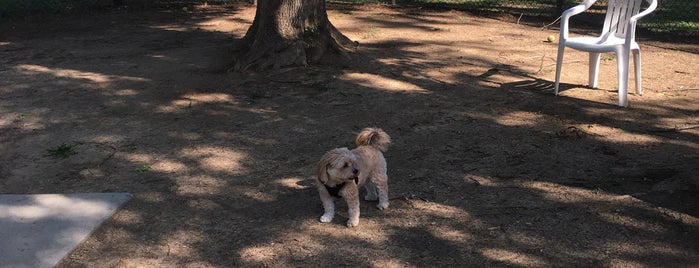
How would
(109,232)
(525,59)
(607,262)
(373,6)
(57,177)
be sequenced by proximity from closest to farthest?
1. (607,262)
2. (109,232)
3. (57,177)
4. (525,59)
5. (373,6)

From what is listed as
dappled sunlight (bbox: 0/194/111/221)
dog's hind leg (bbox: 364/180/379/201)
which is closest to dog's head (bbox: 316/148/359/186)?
dog's hind leg (bbox: 364/180/379/201)

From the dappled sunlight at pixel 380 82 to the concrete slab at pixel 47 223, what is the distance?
9.79ft

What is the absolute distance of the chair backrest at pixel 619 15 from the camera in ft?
→ 20.9

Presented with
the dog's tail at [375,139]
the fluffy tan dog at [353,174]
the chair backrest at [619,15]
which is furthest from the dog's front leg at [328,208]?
the chair backrest at [619,15]

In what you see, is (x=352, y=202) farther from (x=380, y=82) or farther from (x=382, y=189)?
(x=380, y=82)

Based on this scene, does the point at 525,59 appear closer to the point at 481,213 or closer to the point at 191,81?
the point at 191,81

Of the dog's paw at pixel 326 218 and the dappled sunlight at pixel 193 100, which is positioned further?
the dappled sunlight at pixel 193 100

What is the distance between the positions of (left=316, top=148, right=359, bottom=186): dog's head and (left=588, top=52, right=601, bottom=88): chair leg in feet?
11.5

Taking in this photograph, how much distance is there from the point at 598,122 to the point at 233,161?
2795mm

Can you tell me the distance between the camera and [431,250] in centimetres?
378

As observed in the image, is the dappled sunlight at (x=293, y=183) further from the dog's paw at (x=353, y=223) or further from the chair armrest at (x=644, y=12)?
the chair armrest at (x=644, y=12)

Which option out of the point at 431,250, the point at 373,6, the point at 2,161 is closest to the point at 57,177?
the point at 2,161

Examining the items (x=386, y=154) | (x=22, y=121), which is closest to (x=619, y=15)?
(x=386, y=154)

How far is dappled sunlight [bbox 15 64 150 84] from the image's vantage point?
7633 mm
